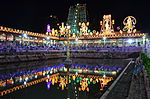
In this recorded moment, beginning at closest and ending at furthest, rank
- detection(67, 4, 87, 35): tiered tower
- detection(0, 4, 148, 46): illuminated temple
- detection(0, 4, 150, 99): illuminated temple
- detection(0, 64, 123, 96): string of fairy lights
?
detection(0, 4, 150, 99): illuminated temple
detection(0, 64, 123, 96): string of fairy lights
detection(0, 4, 148, 46): illuminated temple
detection(67, 4, 87, 35): tiered tower

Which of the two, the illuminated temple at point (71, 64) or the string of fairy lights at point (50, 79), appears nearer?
the illuminated temple at point (71, 64)

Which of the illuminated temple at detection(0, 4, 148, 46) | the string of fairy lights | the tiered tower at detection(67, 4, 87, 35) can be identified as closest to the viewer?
the string of fairy lights

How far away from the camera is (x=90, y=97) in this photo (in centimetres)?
510

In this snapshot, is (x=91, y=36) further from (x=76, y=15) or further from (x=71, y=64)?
(x=76, y=15)

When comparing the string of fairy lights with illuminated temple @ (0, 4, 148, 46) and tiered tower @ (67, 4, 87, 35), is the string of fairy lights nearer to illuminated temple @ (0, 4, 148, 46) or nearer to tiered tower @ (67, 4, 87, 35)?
illuminated temple @ (0, 4, 148, 46)

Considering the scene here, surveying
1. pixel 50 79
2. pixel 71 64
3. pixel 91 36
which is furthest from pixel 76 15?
pixel 50 79

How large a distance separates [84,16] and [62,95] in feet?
237

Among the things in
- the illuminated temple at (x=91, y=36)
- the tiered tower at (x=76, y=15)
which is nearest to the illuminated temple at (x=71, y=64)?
the illuminated temple at (x=91, y=36)

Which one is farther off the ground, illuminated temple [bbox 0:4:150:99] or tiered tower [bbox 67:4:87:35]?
tiered tower [bbox 67:4:87:35]

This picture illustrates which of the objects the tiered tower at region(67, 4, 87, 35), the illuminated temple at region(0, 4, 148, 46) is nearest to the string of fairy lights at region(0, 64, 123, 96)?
the illuminated temple at region(0, 4, 148, 46)

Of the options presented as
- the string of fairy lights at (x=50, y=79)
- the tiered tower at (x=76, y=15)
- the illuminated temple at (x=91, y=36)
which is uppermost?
the tiered tower at (x=76, y=15)

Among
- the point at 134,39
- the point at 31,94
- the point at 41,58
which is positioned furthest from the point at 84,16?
the point at 31,94

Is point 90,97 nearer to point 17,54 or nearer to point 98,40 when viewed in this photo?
point 17,54

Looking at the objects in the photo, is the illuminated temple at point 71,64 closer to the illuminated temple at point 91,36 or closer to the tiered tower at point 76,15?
the illuminated temple at point 91,36
